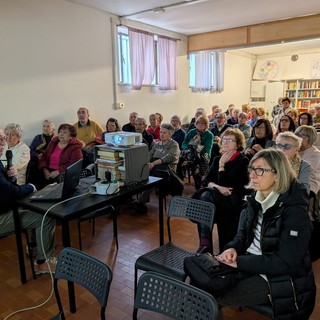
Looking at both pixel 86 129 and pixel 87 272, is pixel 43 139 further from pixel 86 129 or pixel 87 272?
pixel 87 272

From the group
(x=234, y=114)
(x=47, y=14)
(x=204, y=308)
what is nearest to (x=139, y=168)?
(x=204, y=308)

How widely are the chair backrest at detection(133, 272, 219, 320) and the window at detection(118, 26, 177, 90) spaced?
4656 mm

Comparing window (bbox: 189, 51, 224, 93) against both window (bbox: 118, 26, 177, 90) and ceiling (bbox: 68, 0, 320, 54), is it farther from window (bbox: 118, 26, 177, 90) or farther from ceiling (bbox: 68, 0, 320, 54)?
ceiling (bbox: 68, 0, 320, 54)

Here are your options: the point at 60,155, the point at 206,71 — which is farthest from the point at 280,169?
the point at 206,71

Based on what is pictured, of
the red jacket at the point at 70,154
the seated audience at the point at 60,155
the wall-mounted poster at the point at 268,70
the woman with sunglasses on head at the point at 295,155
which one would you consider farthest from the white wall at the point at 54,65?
the wall-mounted poster at the point at 268,70

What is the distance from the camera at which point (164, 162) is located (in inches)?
148

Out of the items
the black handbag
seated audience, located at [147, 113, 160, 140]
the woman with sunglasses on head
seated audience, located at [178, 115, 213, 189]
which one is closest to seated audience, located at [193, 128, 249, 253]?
the woman with sunglasses on head

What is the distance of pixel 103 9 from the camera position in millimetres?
4828

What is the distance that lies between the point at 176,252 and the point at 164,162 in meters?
1.88

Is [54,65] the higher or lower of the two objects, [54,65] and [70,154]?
the higher

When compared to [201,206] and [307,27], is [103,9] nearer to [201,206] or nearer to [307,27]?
[307,27]

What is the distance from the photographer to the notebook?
2062 mm

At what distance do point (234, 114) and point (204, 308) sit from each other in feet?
18.7

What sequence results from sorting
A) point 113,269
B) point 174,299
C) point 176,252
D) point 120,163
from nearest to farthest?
point 174,299 → point 176,252 → point 120,163 → point 113,269
